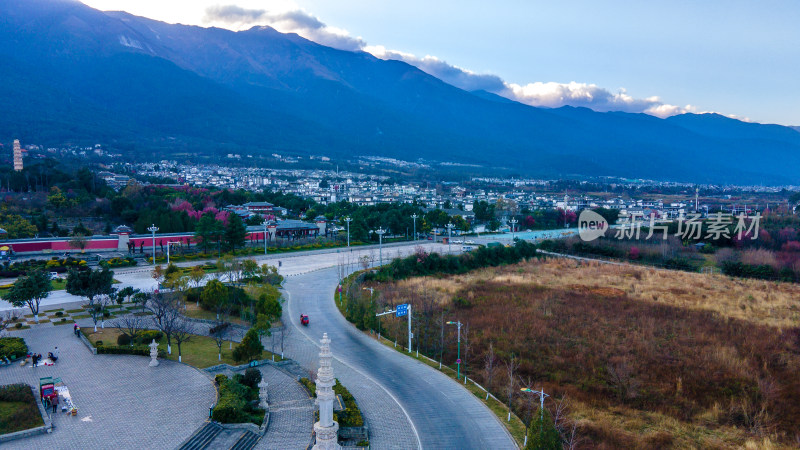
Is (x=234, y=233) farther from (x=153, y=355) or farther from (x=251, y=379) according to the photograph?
(x=251, y=379)

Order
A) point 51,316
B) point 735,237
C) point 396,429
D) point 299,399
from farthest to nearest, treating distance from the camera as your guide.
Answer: point 735,237 < point 51,316 < point 299,399 < point 396,429

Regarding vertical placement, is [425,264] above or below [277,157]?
below

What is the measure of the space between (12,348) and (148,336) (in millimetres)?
4123

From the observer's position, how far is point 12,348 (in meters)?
16.7

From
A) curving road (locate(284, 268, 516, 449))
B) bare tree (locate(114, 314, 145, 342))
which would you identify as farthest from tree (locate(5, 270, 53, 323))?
curving road (locate(284, 268, 516, 449))

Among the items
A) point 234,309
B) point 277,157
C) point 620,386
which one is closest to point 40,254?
point 234,309

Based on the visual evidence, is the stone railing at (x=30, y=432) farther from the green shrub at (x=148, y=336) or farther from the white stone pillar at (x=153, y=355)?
the green shrub at (x=148, y=336)

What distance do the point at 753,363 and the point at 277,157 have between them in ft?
436

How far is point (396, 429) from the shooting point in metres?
12.7

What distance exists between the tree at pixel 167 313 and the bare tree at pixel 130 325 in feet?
1.98

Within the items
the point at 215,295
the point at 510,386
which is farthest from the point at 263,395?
the point at 215,295

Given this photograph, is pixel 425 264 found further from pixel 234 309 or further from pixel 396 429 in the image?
pixel 396 429

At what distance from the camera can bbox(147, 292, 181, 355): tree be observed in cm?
1767

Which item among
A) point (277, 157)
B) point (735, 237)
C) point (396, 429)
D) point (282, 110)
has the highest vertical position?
point (282, 110)
